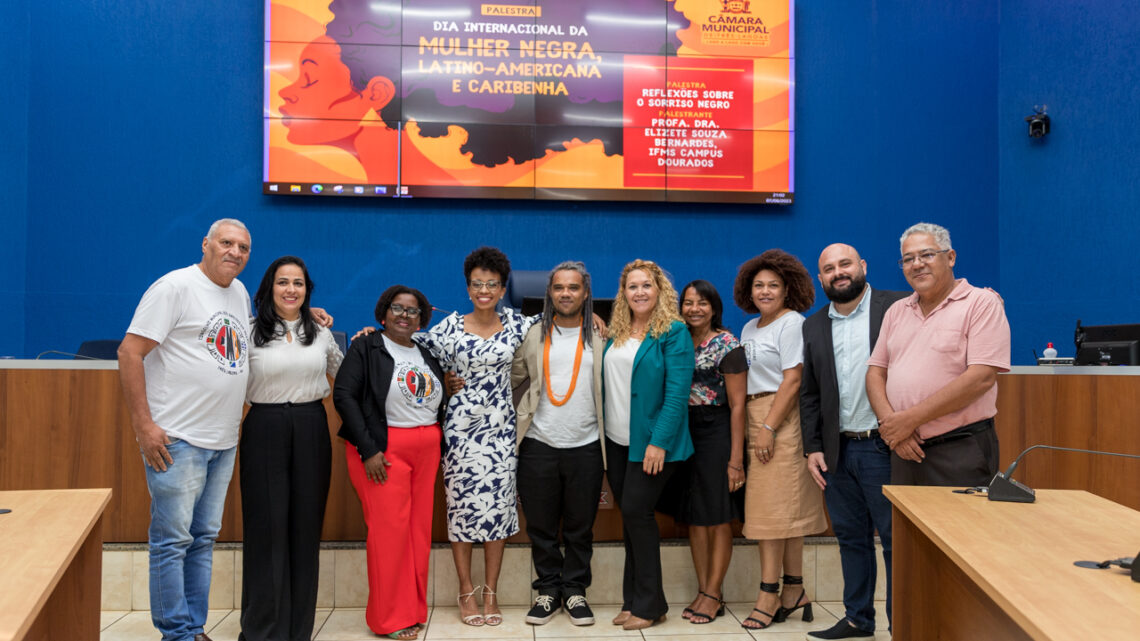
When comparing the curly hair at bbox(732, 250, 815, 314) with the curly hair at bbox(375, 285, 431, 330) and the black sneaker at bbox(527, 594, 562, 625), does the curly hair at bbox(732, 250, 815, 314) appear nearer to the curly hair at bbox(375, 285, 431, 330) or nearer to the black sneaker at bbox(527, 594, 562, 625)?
the curly hair at bbox(375, 285, 431, 330)

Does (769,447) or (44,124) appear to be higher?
(44,124)

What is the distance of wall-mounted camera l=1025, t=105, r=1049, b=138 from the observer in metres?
5.73

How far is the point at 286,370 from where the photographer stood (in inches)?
115

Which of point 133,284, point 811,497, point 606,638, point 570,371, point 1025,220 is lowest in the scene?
point 606,638

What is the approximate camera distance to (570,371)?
3.32 metres

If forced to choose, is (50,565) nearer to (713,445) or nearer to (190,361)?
(190,361)

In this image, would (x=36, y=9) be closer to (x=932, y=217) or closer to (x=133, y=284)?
(x=133, y=284)

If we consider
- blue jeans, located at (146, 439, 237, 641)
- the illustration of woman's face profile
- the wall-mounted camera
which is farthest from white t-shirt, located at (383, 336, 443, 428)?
the wall-mounted camera

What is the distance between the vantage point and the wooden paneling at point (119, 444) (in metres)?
3.41

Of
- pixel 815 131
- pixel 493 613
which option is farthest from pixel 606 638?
pixel 815 131

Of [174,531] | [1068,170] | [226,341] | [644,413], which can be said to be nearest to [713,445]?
[644,413]

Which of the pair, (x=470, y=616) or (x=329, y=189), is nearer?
(x=470, y=616)

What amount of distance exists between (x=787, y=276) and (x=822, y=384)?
1.73ft

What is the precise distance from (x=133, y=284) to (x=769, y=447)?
475 centimetres
